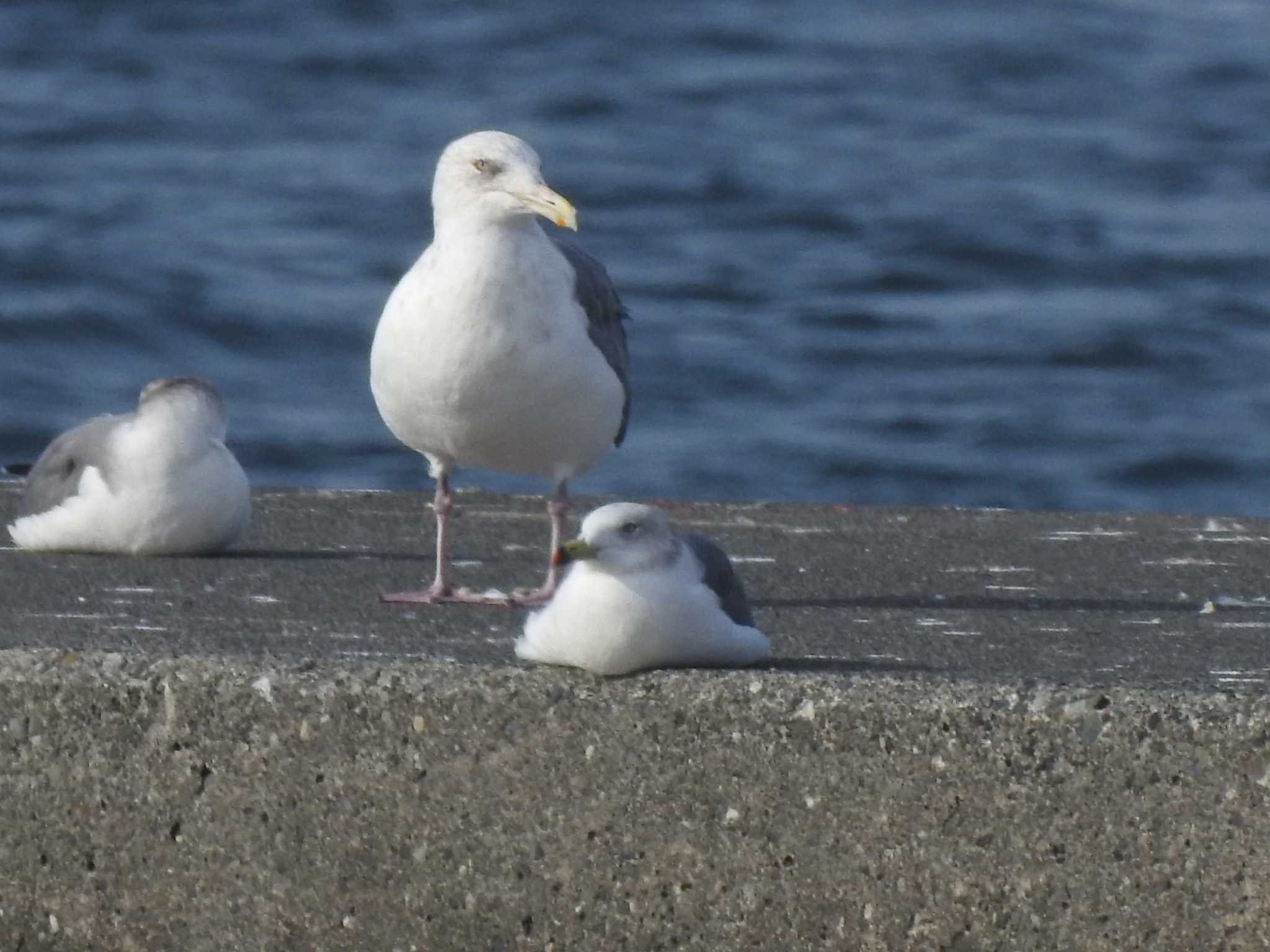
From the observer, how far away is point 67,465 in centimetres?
623

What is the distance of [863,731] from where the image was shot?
471 centimetres

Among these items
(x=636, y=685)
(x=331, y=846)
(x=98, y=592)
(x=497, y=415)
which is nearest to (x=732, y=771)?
(x=636, y=685)

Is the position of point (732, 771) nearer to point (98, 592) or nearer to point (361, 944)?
point (361, 944)

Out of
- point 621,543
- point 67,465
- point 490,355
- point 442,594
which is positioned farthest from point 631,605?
point 67,465

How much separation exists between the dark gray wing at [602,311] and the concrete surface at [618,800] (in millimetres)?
974

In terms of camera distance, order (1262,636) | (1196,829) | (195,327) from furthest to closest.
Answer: (195,327)
(1262,636)
(1196,829)

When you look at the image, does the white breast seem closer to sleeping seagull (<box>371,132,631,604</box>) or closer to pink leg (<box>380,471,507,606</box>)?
sleeping seagull (<box>371,132,631,604</box>)

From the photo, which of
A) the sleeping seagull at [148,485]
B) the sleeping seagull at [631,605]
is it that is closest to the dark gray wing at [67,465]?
the sleeping seagull at [148,485]

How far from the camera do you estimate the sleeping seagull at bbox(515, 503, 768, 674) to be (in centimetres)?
470

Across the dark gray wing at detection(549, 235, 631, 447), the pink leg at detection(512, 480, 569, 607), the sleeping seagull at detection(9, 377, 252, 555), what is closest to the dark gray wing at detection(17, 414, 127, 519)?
the sleeping seagull at detection(9, 377, 252, 555)

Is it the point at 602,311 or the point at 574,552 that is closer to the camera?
the point at 574,552

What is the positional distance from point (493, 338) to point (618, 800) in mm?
1201

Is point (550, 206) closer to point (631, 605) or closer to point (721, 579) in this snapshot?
point (721, 579)

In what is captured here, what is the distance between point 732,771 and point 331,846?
763mm
